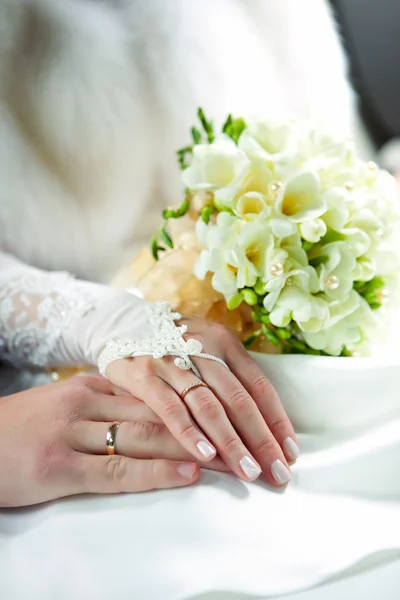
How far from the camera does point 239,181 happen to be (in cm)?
76

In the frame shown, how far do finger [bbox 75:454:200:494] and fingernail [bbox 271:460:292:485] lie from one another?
0.08 m

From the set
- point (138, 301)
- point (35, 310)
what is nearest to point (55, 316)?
point (35, 310)

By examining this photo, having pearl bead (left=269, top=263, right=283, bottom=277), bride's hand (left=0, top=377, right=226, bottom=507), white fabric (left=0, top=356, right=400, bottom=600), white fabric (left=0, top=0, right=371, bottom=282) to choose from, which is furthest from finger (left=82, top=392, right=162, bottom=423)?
white fabric (left=0, top=0, right=371, bottom=282)

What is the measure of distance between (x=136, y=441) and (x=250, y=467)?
129 millimetres

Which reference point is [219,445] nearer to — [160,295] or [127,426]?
[127,426]

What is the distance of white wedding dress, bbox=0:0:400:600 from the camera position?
59 centimetres

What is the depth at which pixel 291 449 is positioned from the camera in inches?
27.8

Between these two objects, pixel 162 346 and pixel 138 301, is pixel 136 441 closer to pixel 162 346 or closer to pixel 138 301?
pixel 162 346

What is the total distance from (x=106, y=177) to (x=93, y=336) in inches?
16.5

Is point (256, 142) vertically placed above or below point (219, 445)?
above

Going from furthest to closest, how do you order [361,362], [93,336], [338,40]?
[338,40], [93,336], [361,362]

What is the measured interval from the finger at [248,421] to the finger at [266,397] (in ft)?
0.06

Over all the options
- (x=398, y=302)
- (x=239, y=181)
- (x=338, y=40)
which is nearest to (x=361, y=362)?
(x=398, y=302)

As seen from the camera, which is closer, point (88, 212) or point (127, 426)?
point (127, 426)
